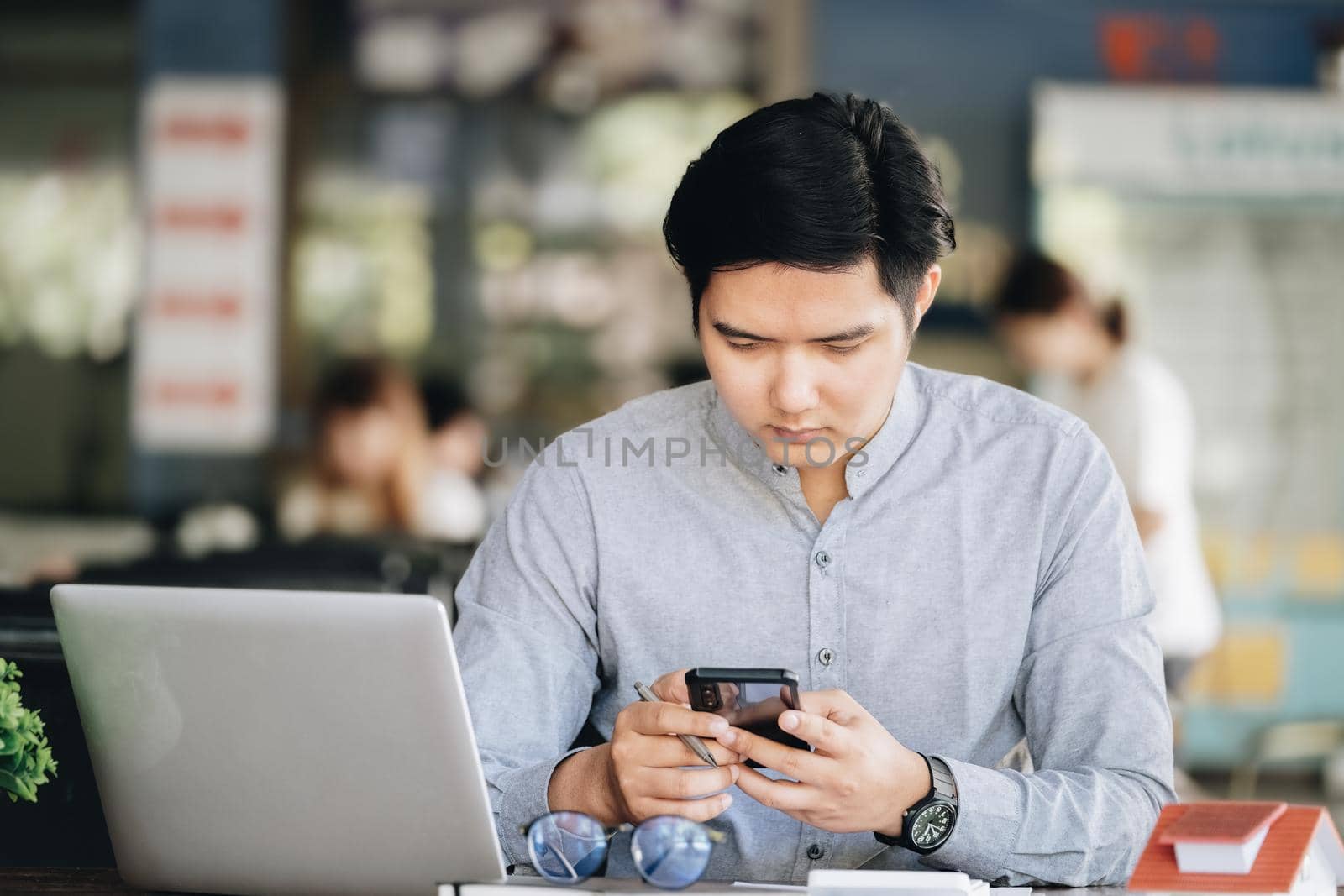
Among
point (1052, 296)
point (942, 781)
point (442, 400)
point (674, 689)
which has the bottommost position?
point (442, 400)

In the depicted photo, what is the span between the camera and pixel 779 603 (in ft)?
5.61

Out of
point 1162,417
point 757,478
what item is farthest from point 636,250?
point 757,478

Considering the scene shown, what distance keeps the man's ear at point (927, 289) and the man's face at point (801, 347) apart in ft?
0.04

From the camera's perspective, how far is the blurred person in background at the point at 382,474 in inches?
179

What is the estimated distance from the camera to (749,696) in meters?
1.34

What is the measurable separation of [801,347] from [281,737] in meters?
0.62

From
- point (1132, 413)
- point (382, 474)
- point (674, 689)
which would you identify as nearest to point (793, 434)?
point (674, 689)

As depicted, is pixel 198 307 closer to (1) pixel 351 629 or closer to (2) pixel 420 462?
(2) pixel 420 462

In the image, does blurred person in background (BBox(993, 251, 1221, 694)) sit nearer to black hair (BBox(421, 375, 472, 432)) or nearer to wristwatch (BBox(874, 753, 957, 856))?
black hair (BBox(421, 375, 472, 432))

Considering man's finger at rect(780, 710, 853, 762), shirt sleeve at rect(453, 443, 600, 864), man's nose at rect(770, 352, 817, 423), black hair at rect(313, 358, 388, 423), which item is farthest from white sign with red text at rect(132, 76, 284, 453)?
man's finger at rect(780, 710, 853, 762)

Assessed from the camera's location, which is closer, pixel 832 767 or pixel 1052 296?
pixel 832 767

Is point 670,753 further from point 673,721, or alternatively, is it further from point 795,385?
point 795,385

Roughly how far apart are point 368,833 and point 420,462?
3485 millimetres

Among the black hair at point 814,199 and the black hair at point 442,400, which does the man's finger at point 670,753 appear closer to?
the black hair at point 814,199
